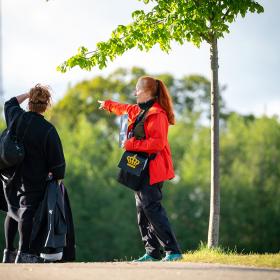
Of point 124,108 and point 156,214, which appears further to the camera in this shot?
point 124,108

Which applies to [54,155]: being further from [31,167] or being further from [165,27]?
[165,27]

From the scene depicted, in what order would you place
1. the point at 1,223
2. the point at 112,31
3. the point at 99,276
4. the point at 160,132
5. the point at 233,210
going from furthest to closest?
the point at 233,210 → the point at 1,223 → the point at 112,31 → the point at 160,132 → the point at 99,276

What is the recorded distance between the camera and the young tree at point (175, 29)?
9.98 metres

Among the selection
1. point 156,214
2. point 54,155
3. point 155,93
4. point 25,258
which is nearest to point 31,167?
point 54,155

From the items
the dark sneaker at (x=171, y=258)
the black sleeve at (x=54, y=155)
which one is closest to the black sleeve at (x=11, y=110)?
the black sleeve at (x=54, y=155)

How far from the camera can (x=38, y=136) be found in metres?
8.03

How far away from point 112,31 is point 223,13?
1.56 meters

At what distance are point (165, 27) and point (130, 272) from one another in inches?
172

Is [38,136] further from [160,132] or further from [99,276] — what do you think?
[99,276]

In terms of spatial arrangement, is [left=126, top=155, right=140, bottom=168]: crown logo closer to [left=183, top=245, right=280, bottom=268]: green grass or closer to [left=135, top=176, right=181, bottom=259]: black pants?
[left=135, top=176, right=181, bottom=259]: black pants

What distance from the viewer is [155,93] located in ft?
27.3

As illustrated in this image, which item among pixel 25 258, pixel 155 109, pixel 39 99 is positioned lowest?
pixel 25 258

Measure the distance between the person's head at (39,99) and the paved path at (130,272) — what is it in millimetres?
1865

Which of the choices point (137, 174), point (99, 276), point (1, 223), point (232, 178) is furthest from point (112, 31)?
point (232, 178)
